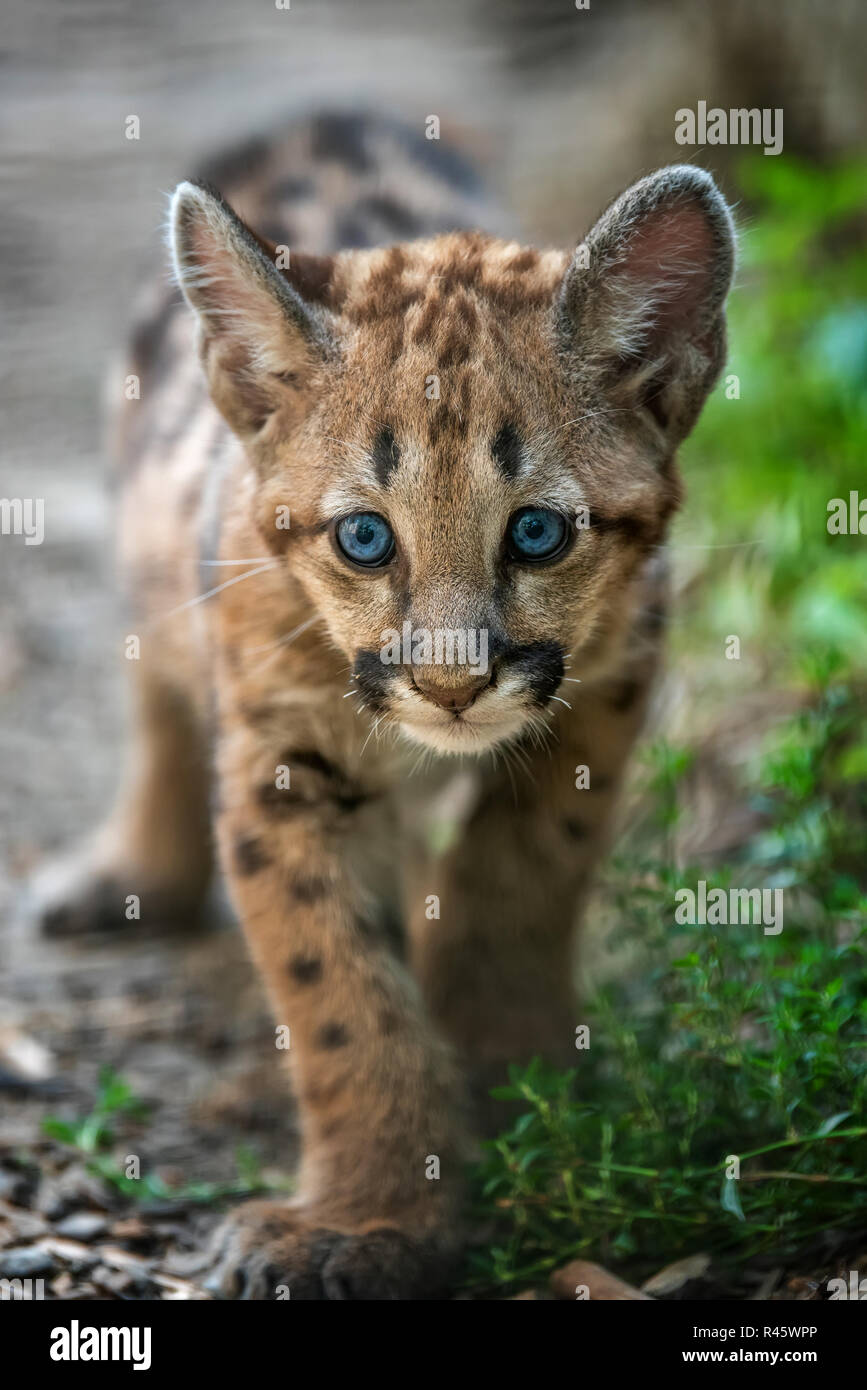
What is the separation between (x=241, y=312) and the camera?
14.2ft

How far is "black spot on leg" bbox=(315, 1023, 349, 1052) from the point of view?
15.4ft

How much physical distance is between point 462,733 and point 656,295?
4.22ft

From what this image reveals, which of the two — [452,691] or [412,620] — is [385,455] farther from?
[452,691]

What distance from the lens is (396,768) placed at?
16.0 feet

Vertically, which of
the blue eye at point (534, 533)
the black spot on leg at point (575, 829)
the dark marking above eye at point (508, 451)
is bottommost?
the black spot on leg at point (575, 829)

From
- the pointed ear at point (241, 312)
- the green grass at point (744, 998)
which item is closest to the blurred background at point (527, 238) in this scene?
the green grass at point (744, 998)

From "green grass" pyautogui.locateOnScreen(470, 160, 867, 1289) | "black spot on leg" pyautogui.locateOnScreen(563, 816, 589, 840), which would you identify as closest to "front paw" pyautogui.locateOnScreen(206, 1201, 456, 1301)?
"green grass" pyautogui.locateOnScreen(470, 160, 867, 1289)

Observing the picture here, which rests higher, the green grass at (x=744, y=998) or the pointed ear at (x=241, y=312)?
the pointed ear at (x=241, y=312)

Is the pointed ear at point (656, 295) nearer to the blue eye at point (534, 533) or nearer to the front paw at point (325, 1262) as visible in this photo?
the blue eye at point (534, 533)

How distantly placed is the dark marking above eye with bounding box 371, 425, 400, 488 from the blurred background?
96 cm

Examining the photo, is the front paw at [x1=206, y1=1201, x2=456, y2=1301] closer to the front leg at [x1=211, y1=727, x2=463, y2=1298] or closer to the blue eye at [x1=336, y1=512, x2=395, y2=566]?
the front leg at [x1=211, y1=727, x2=463, y2=1298]

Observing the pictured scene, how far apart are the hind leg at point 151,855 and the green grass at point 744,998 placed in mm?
1850

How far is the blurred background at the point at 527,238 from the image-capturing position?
5.70 m

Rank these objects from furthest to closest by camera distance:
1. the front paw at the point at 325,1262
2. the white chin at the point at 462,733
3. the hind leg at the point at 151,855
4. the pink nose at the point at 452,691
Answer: the hind leg at the point at 151,855 → the front paw at the point at 325,1262 → the white chin at the point at 462,733 → the pink nose at the point at 452,691
